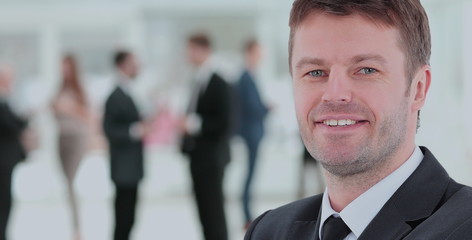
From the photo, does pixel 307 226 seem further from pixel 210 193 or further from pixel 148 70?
pixel 148 70

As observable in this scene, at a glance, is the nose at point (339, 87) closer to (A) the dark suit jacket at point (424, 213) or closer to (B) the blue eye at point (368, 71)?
(B) the blue eye at point (368, 71)

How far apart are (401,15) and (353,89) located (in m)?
0.12

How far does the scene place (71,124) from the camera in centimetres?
631

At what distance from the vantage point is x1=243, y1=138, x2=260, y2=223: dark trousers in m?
6.41

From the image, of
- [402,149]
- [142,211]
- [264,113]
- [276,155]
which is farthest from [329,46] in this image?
[276,155]

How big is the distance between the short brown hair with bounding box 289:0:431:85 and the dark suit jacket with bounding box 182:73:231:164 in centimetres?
368

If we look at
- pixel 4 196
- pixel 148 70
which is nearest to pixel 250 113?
pixel 4 196

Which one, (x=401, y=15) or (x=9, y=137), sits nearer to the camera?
(x=401, y=15)

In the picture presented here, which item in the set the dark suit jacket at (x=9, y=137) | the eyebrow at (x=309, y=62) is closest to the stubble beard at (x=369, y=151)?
the eyebrow at (x=309, y=62)

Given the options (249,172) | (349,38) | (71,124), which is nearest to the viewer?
(349,38)

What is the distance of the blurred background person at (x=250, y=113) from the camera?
648cm

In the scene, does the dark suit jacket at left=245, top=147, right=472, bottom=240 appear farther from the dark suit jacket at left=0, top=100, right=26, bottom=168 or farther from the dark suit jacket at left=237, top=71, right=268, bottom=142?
the dark suit jacket at left=237, top=71, right=268, bottom=142

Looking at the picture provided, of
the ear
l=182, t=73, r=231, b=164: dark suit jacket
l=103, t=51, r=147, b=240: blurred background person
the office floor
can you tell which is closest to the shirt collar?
the ear

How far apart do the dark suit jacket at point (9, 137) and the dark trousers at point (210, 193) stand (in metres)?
1.13
